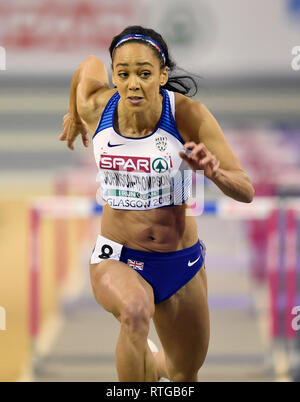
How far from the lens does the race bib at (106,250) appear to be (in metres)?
3.06

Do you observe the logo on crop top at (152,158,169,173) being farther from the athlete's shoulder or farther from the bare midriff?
the athlete's shoulder

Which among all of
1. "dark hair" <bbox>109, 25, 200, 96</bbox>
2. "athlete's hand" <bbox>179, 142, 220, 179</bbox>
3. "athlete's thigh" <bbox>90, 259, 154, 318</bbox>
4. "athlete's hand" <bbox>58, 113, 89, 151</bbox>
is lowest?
"athlete's thigh" <bbox>90, 259, 154, 318</bbox>

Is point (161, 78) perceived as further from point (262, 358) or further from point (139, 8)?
point (139, 8)

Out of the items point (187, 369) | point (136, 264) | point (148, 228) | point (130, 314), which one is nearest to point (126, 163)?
point (148, 228)

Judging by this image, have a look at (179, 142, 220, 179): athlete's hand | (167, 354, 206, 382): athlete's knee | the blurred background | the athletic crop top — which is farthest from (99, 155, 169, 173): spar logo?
(167, 354, 206, 382): athlete's knee

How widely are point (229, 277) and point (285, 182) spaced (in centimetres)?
233

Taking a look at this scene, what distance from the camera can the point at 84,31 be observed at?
478 inches

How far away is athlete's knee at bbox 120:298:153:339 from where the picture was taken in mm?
2738

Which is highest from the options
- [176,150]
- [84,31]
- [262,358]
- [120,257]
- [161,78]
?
[84,31]

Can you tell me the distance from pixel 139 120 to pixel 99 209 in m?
2.51

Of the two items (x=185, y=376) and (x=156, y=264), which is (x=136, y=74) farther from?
(x=185, y=376)

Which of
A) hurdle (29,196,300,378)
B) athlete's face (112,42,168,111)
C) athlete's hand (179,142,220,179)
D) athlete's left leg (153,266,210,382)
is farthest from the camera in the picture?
hurdle (29,196,300,378)

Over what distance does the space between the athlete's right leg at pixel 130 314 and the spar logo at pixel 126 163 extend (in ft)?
1.29
